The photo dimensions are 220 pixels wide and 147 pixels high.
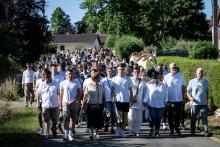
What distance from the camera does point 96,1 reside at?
6894 cm

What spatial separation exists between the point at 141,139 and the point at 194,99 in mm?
1917

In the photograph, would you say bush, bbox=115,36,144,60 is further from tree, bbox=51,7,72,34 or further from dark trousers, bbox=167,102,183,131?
tree, bbox=51,7,72,34

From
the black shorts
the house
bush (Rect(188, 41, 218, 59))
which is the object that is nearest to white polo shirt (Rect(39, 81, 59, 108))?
the black shorts

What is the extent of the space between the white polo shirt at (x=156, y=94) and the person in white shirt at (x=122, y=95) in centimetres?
53

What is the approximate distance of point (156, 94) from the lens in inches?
606

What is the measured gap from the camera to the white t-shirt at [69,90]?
579 inches

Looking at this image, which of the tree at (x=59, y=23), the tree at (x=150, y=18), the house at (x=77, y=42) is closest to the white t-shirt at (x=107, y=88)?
the tree at (x=150, y=18)

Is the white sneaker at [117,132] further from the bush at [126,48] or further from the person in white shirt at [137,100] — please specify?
the bush at [126,48]

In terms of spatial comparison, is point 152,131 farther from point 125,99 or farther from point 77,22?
point 77,22

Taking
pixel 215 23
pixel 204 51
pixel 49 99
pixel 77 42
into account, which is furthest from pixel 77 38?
pixel 49 99

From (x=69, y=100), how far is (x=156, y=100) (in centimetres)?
245

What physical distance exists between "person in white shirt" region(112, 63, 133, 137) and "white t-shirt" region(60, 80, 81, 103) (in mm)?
1235

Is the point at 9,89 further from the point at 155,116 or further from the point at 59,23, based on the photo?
the point at 59,23

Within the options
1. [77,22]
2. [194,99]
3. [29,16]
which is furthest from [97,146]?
[77,22]
